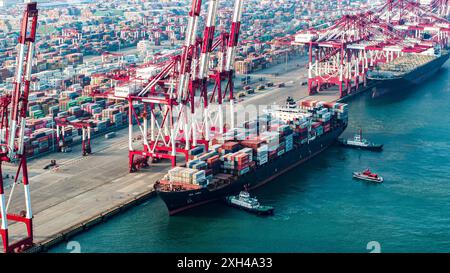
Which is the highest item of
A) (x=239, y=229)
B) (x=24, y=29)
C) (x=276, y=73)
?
(x=24, y=29)

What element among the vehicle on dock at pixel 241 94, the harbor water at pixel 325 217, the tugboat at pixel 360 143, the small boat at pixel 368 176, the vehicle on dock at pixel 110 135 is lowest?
the harbor water at pixel 325 217

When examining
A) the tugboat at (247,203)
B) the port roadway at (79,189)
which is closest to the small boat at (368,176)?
the tugboat at (247,203)

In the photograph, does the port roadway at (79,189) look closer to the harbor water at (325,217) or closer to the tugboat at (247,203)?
the harbor water at (325,217)

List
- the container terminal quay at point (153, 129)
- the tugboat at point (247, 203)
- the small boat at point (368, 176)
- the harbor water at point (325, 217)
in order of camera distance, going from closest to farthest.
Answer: the harbor water at point (325, 217), the container terminal quay at point (153, 129), the tugboat at point (247, 203), the small boat at point (368, 176)

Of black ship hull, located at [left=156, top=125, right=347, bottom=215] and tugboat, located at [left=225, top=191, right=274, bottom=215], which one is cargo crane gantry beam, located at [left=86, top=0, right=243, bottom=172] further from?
tugboat, located at [left=225, top=191, right=274, bottom=215]
